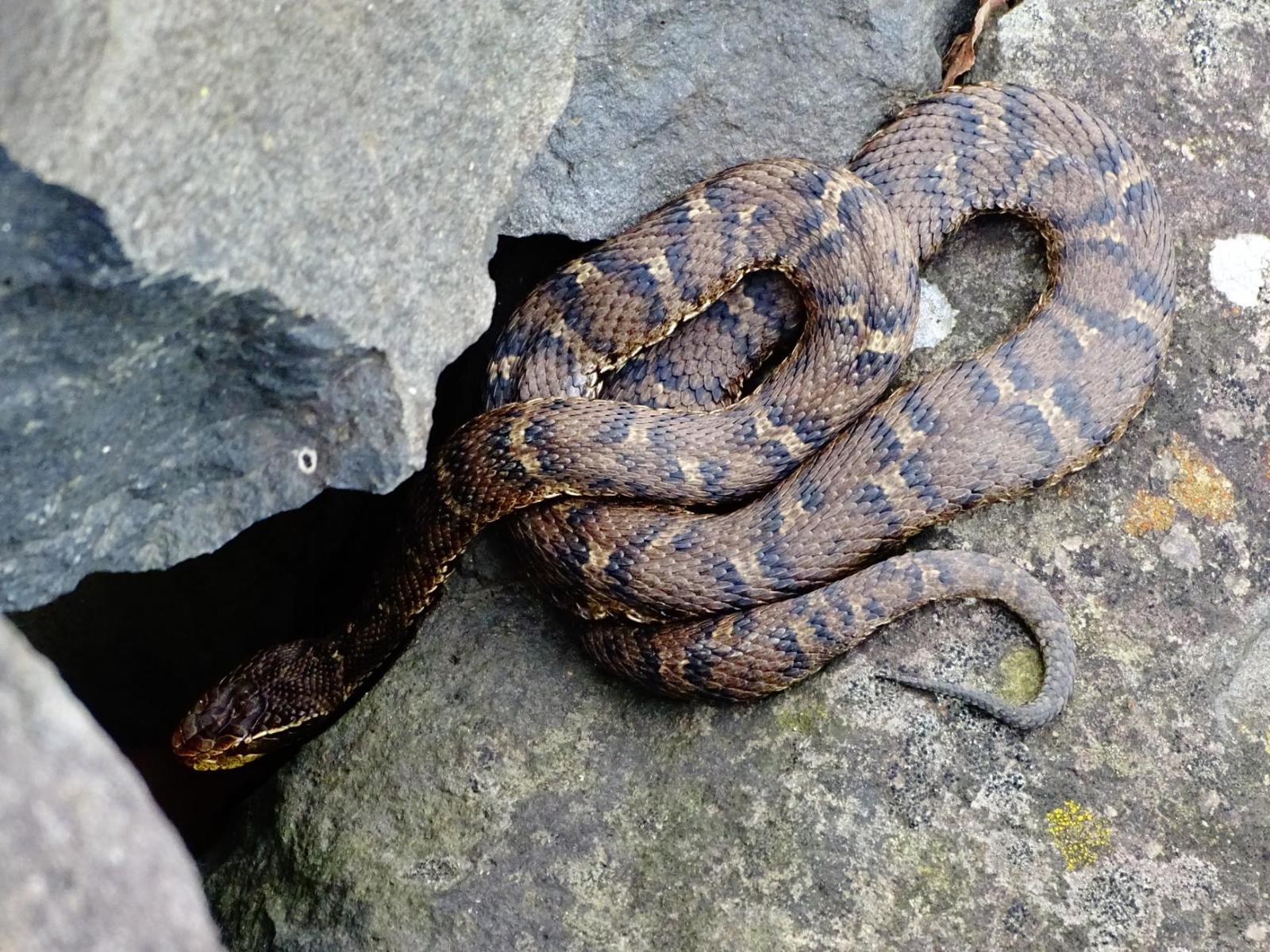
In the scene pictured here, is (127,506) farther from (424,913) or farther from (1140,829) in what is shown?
(1140,829)

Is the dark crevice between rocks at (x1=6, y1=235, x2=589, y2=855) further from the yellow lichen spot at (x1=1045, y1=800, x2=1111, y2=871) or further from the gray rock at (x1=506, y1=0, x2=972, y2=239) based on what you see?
the yellow lichen spot at (x1=1045, y1=800, x2=1111, y2=871)

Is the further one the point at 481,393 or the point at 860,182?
the point at 481,393

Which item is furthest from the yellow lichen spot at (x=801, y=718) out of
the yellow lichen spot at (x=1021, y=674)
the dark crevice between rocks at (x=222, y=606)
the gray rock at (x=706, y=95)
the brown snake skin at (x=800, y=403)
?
the gray rock at (x=706, y=95)

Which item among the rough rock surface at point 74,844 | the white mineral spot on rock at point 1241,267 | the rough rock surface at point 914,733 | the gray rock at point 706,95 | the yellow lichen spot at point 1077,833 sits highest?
the rough rock surface at point 74,844

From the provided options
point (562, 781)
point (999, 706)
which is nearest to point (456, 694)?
point (562, 781)

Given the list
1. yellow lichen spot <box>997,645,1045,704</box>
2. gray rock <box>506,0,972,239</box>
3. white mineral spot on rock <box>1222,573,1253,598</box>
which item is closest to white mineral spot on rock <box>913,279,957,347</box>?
gray rock <box>506,0,972,239</box>

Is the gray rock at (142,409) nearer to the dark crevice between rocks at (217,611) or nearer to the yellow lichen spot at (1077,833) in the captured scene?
the dark crevice between rocks at (217,611)
